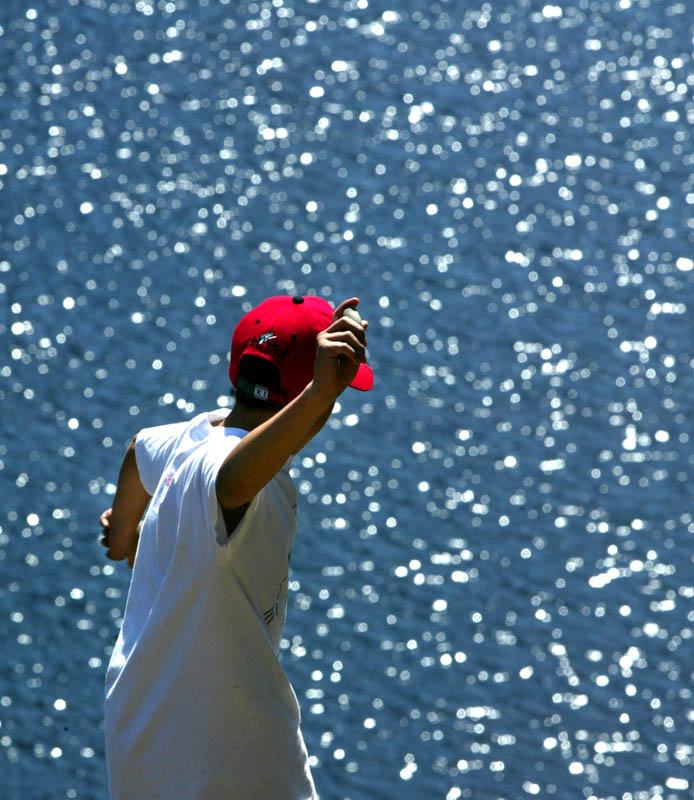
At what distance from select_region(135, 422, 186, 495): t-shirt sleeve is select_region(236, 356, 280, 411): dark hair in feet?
0.39

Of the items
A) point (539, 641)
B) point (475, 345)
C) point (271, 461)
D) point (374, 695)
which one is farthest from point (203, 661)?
point (475, 345)

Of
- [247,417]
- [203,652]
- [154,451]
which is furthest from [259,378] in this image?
[203,652]

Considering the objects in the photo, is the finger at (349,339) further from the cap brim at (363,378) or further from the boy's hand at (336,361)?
the cap brim at (363,378)

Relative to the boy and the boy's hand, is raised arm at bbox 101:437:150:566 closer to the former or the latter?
the boy

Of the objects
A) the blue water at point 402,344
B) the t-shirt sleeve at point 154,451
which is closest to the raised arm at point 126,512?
the t-shirt sleeve at point 154,451

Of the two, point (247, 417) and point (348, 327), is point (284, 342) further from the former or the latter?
point (348, 327)

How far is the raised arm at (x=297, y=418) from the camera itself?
59.1 inches

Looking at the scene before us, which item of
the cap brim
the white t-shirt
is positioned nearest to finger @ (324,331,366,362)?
the white t-shirt

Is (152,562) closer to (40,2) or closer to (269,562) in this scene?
(269,562)

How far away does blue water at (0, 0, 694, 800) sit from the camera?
3805mm

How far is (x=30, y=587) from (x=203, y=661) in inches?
99.8

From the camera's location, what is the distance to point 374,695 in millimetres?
3824

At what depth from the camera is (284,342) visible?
1727mm

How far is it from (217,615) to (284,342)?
0.33m
